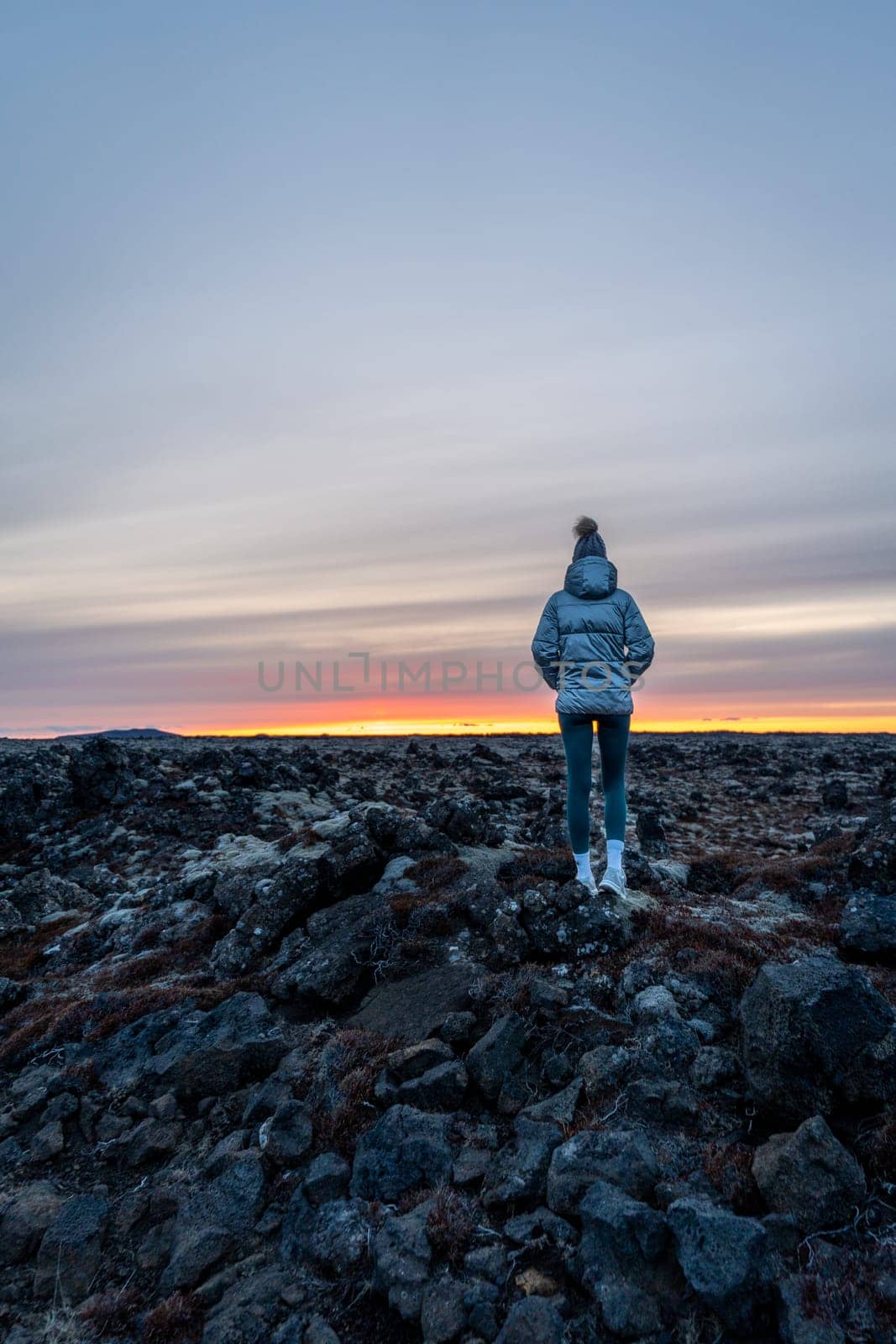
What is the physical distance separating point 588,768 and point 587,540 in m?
2.96

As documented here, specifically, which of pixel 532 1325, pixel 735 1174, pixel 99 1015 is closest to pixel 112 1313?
pixel 532 1325

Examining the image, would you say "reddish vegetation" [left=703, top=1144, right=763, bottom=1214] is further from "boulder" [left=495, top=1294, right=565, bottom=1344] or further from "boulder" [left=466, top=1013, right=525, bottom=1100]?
"boulder" [left=466, top=1013, right=525, bottom=1100]

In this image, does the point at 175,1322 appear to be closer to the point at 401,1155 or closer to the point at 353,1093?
the point at 401,1155

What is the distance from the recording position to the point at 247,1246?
4.90 m

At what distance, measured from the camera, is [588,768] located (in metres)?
8.92

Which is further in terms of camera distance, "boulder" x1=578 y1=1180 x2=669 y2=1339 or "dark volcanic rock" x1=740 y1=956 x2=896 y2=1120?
"dark volcanic rock" x1=740 y1=956 x2=896 y2=1120

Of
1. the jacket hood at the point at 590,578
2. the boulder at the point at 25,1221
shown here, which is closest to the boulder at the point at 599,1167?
the boulder at the point at 25,1221

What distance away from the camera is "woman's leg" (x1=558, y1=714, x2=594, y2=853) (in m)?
8.92

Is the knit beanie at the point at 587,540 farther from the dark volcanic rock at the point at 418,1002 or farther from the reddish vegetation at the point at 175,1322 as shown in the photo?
the reddish vegetation at the point at 175,1322

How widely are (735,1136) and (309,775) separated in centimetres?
2051

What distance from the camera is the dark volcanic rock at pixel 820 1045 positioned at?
16.0 feet

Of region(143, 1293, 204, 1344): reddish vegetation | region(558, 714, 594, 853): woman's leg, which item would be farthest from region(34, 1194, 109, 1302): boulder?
region(558, 714, 594, 853): woman's leg

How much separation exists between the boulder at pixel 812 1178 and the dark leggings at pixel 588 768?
4.54 metres

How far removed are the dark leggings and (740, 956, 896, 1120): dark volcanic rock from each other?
3.65 m
